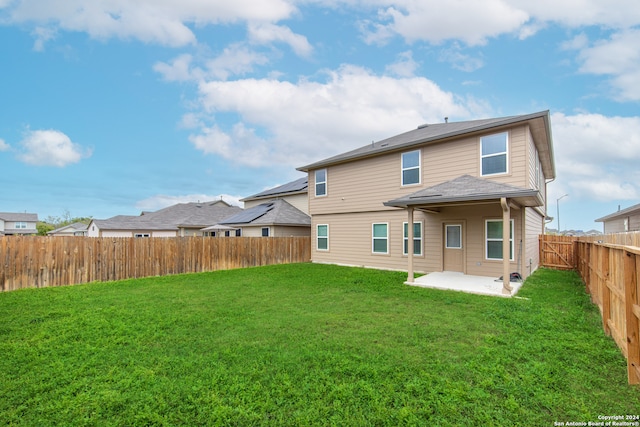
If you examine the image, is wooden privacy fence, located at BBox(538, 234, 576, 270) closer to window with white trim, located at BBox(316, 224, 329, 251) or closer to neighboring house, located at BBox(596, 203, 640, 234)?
neighboring house, located at BBox(596, 203, 640, 234)

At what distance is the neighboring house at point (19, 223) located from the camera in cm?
4750

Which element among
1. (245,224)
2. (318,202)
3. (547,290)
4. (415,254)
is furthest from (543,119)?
(245,224)

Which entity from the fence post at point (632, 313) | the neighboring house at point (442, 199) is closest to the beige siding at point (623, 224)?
the neighboring house at point (442, 199)

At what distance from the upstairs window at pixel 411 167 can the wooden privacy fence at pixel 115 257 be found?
22.7 ft

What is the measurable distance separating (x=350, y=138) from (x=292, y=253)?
999 centimetres

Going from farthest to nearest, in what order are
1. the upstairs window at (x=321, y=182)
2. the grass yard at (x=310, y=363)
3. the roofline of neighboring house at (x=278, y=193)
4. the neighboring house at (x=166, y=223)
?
the neighboring house at (x=166, y=223), the roofline of neighboring house at (x=278, y=193), the upstairs window at (x=321, y=182), the grass yard at (x=310, y=363)

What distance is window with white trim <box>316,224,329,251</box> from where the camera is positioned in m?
14.5

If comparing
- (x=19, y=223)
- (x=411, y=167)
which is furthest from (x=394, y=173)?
(x=19, y=223)

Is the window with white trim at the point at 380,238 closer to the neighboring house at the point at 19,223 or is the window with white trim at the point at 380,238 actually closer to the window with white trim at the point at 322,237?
the window with white trim at the point at 322,237

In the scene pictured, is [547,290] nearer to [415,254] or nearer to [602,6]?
[415,254]

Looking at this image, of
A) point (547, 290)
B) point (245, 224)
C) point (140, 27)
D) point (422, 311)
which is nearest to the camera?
point (422, 311)

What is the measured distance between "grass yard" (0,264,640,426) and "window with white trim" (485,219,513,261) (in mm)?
2678

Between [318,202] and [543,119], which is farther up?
[543,119]

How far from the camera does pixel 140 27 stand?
976 cm
